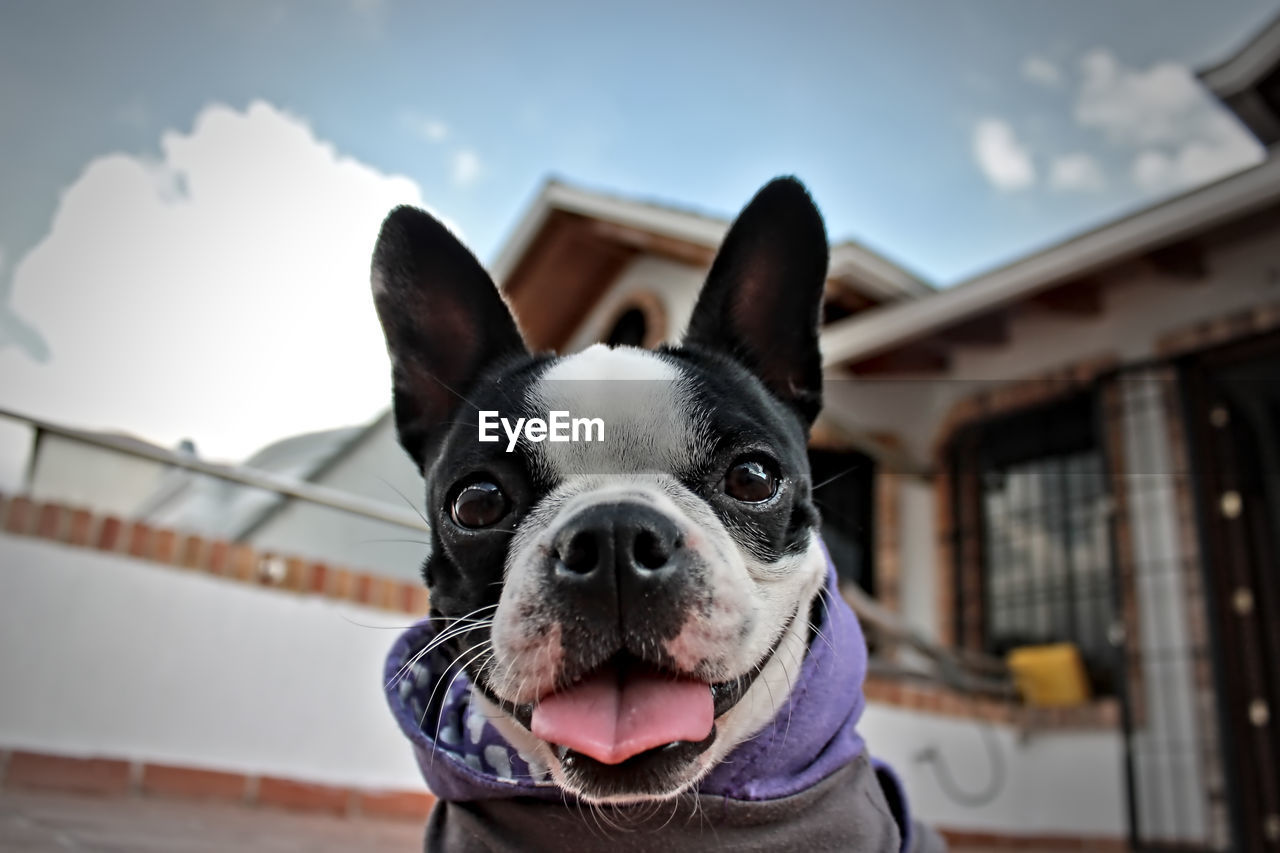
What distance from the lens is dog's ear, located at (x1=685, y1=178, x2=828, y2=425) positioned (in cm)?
135

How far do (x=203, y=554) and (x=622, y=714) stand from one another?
2.52 metres

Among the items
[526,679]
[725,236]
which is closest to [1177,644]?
[725,236]

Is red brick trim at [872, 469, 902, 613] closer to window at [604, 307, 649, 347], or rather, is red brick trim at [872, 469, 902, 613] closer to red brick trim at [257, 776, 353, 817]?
window at [604, 307, 649, 347]

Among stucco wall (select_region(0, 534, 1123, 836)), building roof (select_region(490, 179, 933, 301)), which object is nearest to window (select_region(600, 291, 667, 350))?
building roof (select_region(490, 179, 933, 301))

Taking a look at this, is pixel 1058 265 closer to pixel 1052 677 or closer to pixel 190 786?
pixel 1052 677

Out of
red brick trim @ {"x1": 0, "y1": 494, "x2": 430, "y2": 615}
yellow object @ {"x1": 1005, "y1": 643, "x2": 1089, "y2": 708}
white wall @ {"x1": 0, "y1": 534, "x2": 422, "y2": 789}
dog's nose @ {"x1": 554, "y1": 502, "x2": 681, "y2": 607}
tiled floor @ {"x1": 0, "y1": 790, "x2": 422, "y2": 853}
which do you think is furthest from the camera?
yellow object @ {"x1": 1005, "y1": 643, "x2": 1089, "y2": 708}

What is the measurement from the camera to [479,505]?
1137 mm

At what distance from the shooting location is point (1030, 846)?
4.93 meters

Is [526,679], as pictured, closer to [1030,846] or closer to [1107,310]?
[1030,846]

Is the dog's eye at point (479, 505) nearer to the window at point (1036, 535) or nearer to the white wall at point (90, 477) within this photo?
the white wall at point (90, 477)

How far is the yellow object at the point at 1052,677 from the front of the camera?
5277 mm

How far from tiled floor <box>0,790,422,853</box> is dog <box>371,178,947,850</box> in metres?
0.88

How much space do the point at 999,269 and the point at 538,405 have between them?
4.62 meters

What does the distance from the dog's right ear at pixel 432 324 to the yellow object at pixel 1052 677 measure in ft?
15.6
